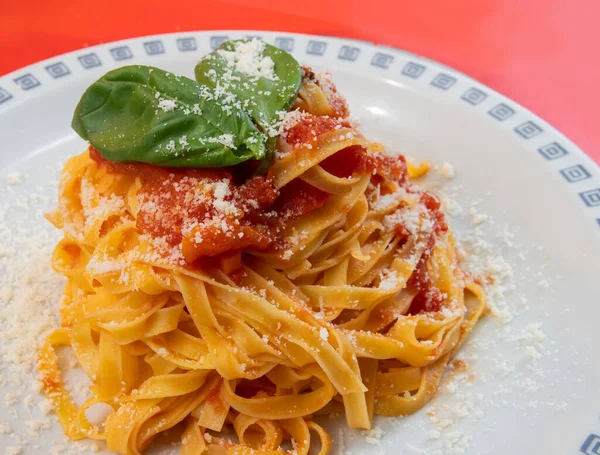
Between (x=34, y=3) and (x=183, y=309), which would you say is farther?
(x=34, y=3)

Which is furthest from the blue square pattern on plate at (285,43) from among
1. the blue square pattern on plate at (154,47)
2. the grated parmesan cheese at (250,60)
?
the grated parmesan cheese at (250,60)

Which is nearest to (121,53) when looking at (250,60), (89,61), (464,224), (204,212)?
(89,61)

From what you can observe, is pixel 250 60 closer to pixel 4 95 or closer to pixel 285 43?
pixel 285 43

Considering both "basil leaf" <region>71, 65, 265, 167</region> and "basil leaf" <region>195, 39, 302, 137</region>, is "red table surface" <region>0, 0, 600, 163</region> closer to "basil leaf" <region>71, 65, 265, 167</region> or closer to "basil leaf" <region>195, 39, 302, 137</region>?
"basil leaf" <region>195, 39, 302, 137</region>

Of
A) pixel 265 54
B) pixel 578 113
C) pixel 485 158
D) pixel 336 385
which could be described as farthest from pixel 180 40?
pixel 578 113

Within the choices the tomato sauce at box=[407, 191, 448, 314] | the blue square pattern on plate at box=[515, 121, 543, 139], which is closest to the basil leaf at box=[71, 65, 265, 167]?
the tomato sauce at box=[407, 191, 448, 314]

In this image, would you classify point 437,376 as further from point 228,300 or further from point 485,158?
point 485,158
